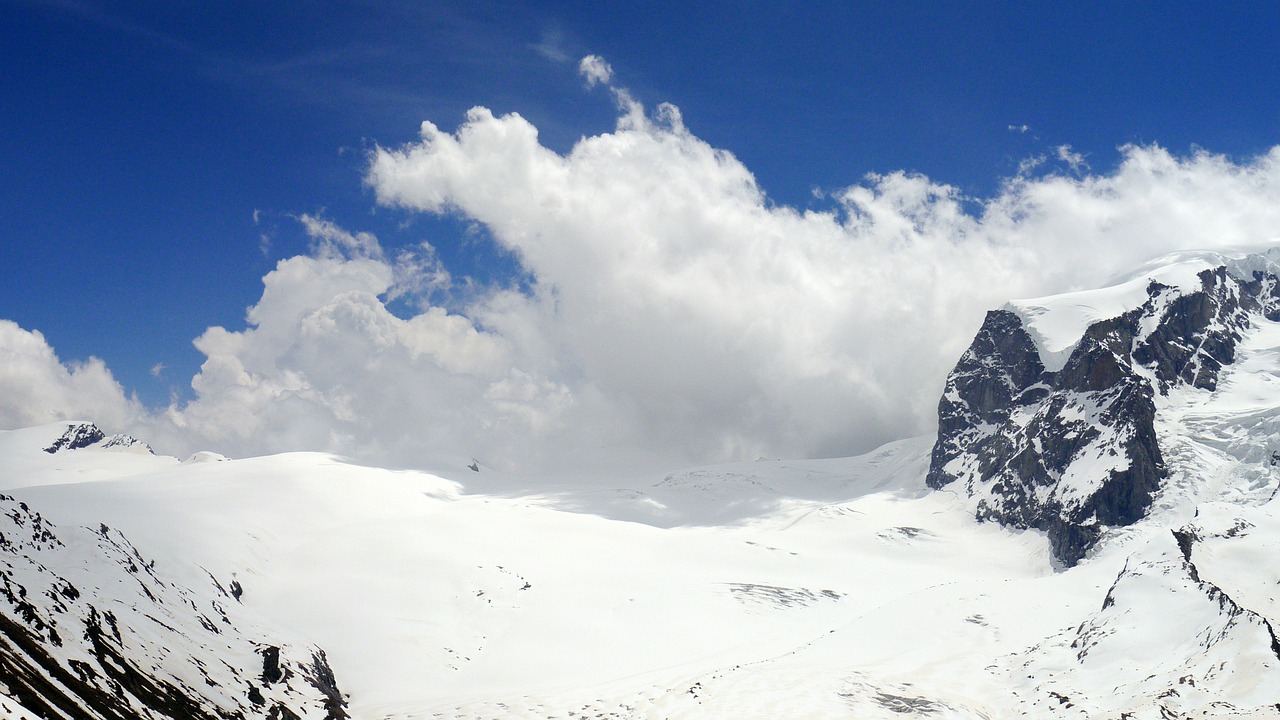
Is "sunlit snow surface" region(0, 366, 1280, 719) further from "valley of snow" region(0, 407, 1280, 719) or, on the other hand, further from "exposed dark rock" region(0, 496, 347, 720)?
"exposed dark rock" region(0, 496, 347, 720)

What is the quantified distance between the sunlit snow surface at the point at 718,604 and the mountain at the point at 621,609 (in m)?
0.37

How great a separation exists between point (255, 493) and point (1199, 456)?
179382 millimetres

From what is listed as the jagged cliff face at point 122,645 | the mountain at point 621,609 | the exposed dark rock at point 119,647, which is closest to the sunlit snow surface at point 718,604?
the mountain at point 621,609

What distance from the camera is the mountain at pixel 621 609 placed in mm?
47438

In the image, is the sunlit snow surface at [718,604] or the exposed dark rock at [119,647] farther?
the sunlit snow surface at [718,604]

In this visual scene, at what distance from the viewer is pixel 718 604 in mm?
115688

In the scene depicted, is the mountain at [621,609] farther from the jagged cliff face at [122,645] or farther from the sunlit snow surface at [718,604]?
the sunlit snow surface at [718,604]

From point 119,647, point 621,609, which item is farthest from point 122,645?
point 621,609

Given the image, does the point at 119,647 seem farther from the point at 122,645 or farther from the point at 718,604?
the point at 718,604

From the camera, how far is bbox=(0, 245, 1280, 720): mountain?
47438 mm

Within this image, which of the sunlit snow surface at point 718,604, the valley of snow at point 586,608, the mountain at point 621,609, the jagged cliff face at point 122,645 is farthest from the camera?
the valley of snow at point 586,608

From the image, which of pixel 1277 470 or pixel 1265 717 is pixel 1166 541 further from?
pixel 1277 470

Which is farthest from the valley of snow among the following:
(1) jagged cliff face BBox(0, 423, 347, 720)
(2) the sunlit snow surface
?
(1) jagged cliff face BBox(0, 423, 347, 720)

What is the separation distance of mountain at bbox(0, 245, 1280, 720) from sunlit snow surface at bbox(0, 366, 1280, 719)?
0.37 metres
